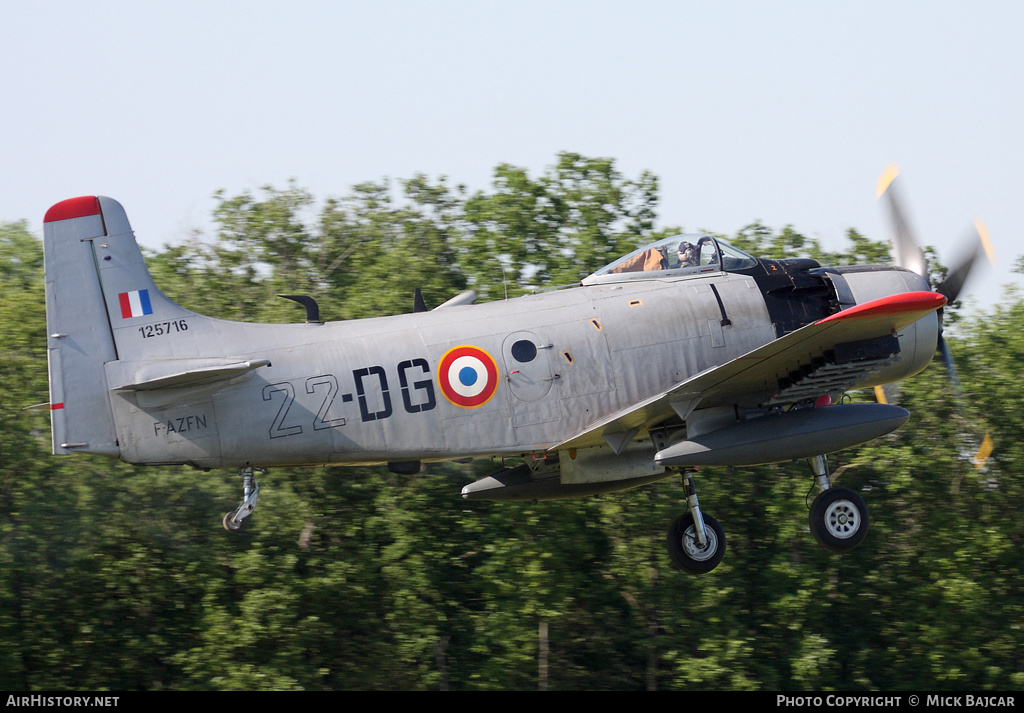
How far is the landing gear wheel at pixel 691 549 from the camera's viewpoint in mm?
12258

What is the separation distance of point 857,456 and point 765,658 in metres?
4.38

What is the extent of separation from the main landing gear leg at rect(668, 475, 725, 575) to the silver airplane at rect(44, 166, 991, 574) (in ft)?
3.63

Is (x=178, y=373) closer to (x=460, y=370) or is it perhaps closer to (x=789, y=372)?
(x=460, y=370)

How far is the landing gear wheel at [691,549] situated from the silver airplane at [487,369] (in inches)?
47.4

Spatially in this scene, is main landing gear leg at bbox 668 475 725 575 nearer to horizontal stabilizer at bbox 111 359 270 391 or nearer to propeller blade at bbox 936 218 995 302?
propeller blade at bbox 936 218 995 302

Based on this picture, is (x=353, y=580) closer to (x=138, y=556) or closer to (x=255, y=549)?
(x=255, y=549)

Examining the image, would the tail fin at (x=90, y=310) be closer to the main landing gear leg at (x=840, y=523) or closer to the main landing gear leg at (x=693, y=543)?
the main landing gear leg at (x=693, y=543)

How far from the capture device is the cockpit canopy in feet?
38.3

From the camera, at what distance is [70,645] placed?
18234 mm

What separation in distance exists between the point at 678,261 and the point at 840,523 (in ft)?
11.4

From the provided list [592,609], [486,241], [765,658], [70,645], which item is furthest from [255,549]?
[765,658]

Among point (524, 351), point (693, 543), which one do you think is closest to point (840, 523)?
point (693, 543)

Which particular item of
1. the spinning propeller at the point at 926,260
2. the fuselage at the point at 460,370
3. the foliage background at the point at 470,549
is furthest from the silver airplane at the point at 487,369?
the foliage background at the point at 470,549

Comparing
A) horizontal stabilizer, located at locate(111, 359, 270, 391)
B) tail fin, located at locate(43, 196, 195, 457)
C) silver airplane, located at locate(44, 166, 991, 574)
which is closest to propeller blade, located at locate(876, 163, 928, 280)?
silver airplane, located at locate(44, 166, 991, 574)
